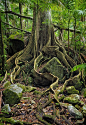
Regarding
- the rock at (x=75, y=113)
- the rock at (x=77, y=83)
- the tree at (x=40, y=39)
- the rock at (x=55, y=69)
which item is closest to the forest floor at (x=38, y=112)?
the rock at (x=75, y=113)

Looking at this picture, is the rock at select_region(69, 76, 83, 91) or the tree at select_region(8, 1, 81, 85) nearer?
the rock at select_region(69, 76, 83, 91)

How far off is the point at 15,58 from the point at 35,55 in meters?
1.76

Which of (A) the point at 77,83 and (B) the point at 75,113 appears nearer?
(B) the point at 75,113

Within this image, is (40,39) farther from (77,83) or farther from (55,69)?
(77,83)

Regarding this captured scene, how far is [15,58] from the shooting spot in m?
8.96

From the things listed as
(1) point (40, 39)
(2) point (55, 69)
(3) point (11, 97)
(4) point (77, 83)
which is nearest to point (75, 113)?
(4) point (77, 83)

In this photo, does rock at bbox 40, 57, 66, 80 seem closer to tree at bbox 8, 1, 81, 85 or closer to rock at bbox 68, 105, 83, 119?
tree at bbox 8, 1, 81, 85

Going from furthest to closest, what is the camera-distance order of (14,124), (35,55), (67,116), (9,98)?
(35,55)
(9,98)
(67,116)
(14,124)

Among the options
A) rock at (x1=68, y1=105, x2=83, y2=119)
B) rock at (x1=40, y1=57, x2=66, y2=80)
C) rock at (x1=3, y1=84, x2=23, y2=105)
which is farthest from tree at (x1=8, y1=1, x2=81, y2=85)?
rock at (x1=68, y1=105, x2=83, y2=119)

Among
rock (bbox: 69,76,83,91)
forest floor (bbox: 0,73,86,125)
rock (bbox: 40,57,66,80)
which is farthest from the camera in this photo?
rock (bbox: 40,57,66,80)

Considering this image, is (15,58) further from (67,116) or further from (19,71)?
(67,116)

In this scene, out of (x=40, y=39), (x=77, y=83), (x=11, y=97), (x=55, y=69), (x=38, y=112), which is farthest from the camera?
(x=40, y=39)

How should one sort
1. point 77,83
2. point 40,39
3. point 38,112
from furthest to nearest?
1. point 40,39
2. point 77,83
3. point 38,112

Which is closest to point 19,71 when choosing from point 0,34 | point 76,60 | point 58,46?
point 0,34
